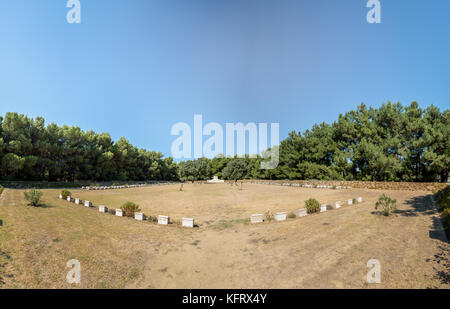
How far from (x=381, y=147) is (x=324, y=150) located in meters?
17.4

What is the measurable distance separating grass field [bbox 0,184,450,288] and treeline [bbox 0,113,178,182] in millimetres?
34313

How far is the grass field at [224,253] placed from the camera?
6496 millimetres

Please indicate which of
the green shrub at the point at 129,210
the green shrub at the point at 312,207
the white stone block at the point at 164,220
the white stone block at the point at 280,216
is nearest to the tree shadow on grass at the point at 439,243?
the green shrub at the point at 312,207

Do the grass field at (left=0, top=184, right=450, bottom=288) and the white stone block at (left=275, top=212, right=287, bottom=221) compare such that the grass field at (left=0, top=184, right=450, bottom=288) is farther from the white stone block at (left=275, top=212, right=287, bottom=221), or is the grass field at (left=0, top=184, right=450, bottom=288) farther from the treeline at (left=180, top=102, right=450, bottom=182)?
the treeline at (left=180, top=102, right=450, bottom=182)

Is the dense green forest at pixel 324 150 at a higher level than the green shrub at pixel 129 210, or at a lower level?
higher

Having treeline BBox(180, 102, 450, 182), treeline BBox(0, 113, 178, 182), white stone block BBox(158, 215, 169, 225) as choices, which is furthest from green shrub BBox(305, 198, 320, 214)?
treeline BBox(0, 113, 178, 182)

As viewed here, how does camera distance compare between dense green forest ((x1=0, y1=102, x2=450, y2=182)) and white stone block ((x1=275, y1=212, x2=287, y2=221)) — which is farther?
dense green forest ((x1=0, y1=102, x2=450, y2=182))

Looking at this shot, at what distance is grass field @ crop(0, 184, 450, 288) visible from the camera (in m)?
6.50

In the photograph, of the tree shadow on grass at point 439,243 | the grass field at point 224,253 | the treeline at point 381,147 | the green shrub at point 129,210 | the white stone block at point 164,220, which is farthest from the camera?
the treeline at point 381,147

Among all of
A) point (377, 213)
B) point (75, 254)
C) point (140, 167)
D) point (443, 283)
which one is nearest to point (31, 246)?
point (75, 254)

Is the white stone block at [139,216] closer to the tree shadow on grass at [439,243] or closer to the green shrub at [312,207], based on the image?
the green shrub at [312,207]

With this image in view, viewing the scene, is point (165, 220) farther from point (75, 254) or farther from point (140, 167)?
point (140, 167)

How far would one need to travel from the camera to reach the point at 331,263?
24.6ft
